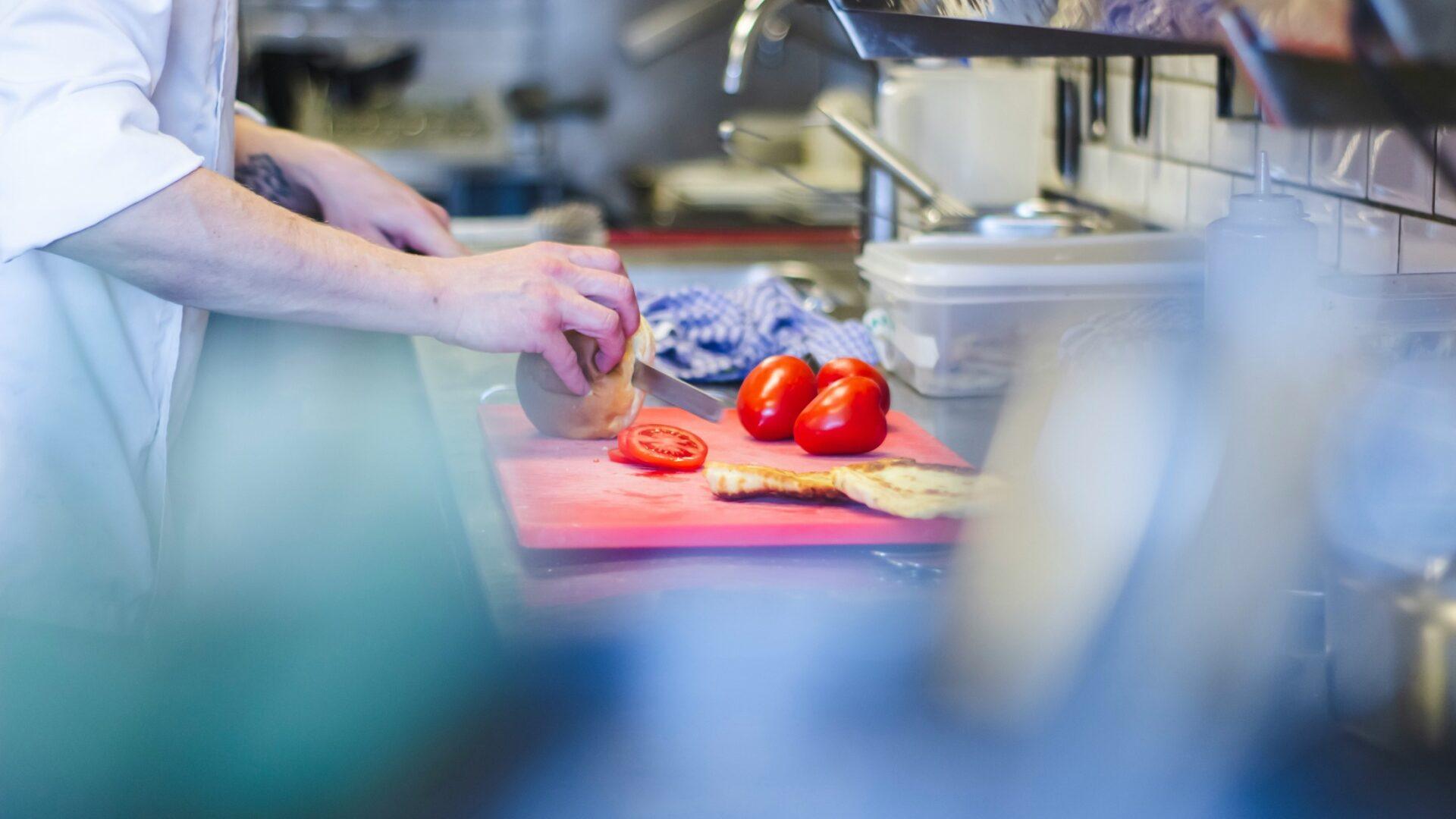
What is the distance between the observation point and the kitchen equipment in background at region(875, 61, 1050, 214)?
185 cm

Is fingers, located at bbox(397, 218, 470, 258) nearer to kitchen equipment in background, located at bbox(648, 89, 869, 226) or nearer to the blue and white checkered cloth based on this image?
the blue and white checkered cloth

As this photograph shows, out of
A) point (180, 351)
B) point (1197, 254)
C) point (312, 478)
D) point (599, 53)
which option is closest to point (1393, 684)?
point (1197, 254)

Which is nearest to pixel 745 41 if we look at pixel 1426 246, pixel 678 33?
pixel 1426 246

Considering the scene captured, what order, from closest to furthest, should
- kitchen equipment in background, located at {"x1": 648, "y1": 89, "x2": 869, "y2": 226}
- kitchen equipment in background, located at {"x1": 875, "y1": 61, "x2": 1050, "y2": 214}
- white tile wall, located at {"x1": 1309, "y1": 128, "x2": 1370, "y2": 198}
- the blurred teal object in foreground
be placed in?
the blurred teal object in foreground
white tile wall, located at {"x1": 1309, "y1": 128, "x2": 1370, "y2": 198}
kitchen equipment in background, located at {"x1": 875, "y1": 61, "x2": 1050, "y2": 214}
kitchen equipment in background, located at {"x1": 648, "y1": 89, "x2": 869, "y2": 226}

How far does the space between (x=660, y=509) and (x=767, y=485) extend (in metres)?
0.08

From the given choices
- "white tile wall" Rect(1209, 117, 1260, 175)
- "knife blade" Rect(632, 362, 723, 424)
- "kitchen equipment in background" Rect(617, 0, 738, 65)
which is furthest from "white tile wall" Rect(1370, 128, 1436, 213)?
"kitchen equipment in background" Rect(617, 0, 738, 65)

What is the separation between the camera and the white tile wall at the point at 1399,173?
1118 millimetres

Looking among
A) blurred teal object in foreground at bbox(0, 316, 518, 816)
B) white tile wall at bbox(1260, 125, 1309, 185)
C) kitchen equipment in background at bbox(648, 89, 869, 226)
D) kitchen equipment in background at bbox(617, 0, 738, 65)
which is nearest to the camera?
blurred teal object in foreground at bbox(0, 316, 518, 816)

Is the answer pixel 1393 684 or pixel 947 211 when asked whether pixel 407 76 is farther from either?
pixel 1393 684

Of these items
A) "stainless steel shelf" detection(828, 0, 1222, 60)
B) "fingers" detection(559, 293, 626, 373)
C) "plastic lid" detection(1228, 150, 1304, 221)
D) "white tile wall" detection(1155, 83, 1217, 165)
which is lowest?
"fingers" detection(559, 293, 626, 373)

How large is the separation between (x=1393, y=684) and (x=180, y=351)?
0.97 meters

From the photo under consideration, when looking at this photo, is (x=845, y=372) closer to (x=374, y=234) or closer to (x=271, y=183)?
(x=374, y=234)

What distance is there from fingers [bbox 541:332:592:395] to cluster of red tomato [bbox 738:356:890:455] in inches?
6.1

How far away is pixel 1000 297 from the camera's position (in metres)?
1.34
